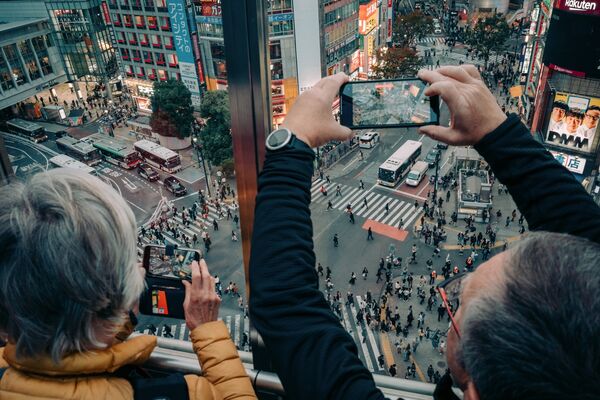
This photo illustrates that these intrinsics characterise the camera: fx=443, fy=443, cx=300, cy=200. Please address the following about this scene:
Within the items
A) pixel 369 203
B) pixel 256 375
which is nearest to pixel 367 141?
pixel 369 203

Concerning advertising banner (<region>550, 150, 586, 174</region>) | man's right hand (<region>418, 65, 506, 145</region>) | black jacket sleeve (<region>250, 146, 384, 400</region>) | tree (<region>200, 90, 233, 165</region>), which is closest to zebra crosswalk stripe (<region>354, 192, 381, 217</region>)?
tree (<region>200, 90, 233, 165</region>)

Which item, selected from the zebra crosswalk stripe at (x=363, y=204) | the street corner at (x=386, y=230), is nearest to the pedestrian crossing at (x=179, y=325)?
the street corner at (x=386, y=230)

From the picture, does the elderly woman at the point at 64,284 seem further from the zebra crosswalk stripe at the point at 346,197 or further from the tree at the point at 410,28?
the tree at the point at 410,28

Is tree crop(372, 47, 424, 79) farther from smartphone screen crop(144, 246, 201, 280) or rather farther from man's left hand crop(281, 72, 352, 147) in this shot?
man's left hand crop(281, 72, 352, 147)

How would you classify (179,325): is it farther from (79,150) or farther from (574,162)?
(574,162)

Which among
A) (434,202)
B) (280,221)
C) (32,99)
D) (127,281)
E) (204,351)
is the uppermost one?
(280,221)

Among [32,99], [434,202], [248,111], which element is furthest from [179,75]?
[248,111]

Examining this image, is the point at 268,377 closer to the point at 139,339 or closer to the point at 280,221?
the point at 139,339
